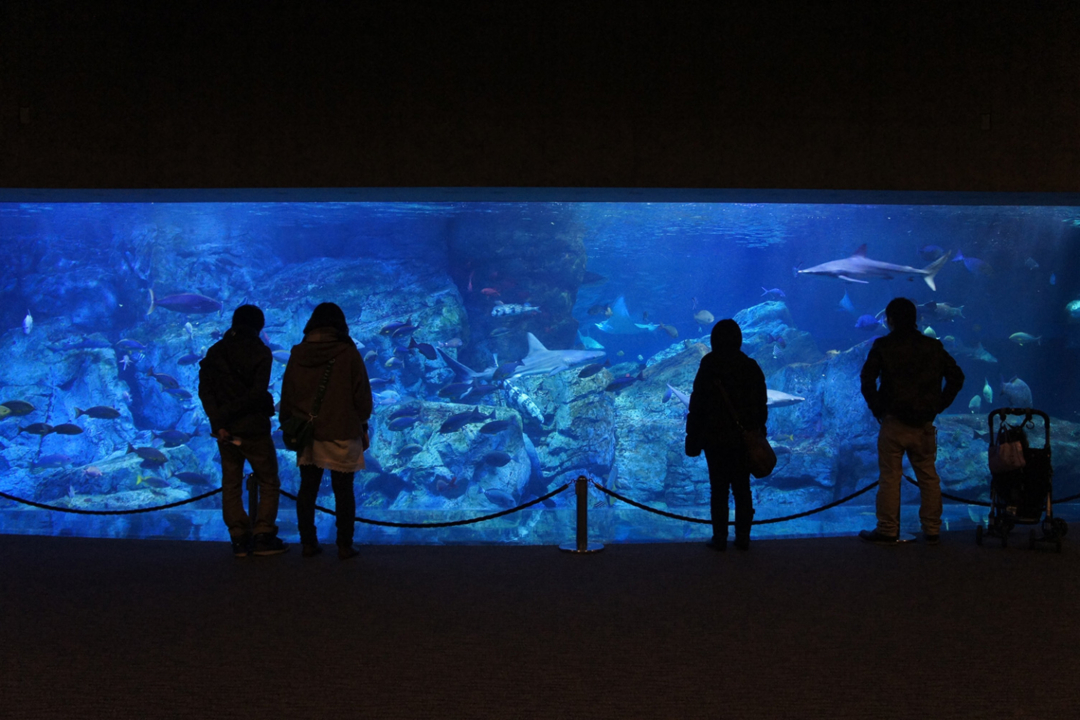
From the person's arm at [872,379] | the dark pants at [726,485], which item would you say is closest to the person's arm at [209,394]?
the dark pants at [726,485]

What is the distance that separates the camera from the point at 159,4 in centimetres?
675

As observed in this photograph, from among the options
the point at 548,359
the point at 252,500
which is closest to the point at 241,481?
the point at 252,500

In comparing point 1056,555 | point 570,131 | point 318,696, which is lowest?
point 1056,555

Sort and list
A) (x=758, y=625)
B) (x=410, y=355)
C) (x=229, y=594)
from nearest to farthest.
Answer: (x=758, y=625)
(x=229, y=594)
(x=410, y=355)

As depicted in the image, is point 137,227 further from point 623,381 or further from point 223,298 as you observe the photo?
point 623,381

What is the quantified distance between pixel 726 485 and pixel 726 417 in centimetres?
61

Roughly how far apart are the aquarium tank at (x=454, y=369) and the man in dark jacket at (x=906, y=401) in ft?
22.1

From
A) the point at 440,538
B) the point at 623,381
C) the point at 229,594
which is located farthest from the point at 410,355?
the point at 229,594

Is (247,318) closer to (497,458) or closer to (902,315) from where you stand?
(902,315)

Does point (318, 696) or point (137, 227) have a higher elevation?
point (137, 227)

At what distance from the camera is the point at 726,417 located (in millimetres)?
5730

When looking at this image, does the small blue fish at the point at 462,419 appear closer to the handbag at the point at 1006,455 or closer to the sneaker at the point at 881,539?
the sneaker at the point at 881,539

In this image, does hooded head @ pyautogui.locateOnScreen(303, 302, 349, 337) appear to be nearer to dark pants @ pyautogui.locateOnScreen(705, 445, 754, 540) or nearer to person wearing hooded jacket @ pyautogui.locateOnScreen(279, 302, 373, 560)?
person wearing hooded jacket @ pyautogui.locateOnScreen(279, 302, 373, 560)

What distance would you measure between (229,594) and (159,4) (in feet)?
18.3
